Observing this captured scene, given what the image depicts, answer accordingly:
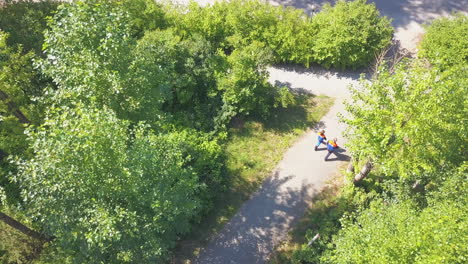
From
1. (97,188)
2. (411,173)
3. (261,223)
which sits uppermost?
(97,188)

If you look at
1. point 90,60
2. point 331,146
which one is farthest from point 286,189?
point 90,60

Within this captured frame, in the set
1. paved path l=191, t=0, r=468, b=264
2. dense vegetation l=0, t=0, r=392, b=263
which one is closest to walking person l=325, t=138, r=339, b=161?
paved path l=191, t=0, r=468, b=264

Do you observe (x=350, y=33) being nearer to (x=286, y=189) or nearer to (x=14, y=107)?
(x=286, y=189)

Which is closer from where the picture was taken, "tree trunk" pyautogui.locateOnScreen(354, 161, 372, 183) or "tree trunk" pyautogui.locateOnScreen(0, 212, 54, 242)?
"tree trunk" pyautogui.locateOnScreen(0, 212, 54, 242)

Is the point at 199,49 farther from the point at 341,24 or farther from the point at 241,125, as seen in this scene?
the point at 341,24

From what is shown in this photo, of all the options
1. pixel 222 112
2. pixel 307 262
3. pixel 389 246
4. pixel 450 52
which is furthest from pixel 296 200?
pixel 450 52

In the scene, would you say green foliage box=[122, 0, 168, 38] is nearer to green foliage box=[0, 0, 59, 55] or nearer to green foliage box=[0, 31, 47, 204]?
green foliage box=[0, 0, 59, 55]
